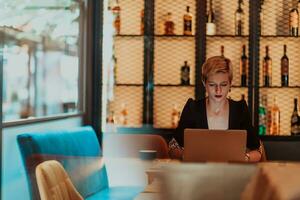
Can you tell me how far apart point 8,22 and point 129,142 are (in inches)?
81.0

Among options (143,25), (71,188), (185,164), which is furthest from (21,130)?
(185,164)

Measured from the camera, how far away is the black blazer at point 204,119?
115 inches

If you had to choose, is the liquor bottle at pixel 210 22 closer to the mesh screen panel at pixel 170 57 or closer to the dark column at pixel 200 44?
the dark column at pixel 200 44

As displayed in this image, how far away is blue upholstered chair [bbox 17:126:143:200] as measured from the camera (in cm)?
310

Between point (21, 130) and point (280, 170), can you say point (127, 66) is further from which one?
point (280, 170)

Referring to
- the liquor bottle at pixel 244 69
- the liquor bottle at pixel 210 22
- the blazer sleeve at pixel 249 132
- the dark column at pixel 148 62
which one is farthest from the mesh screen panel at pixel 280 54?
the blazer sleeve at pixel 249 132

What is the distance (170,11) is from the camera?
5012 mm

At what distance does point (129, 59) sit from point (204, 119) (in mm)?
2222

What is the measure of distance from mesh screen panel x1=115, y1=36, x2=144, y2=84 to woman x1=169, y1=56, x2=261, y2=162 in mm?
2058

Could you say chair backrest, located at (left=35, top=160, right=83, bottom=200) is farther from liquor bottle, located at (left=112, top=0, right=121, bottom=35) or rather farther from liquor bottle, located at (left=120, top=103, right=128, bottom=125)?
liquor bottle, located at (left=112, top=0, right=121, bottom=35)

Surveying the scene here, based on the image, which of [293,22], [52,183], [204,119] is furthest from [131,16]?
[52,183]

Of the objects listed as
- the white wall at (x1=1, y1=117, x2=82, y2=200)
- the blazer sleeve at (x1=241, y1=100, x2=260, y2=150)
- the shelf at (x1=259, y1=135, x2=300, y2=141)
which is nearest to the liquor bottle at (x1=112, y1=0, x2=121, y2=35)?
the shelf at (x1=259, y1=135, x2=300, y2=141)

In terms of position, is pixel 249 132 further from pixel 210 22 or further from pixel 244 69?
pixel 210 22

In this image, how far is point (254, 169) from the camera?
38.3 inches
